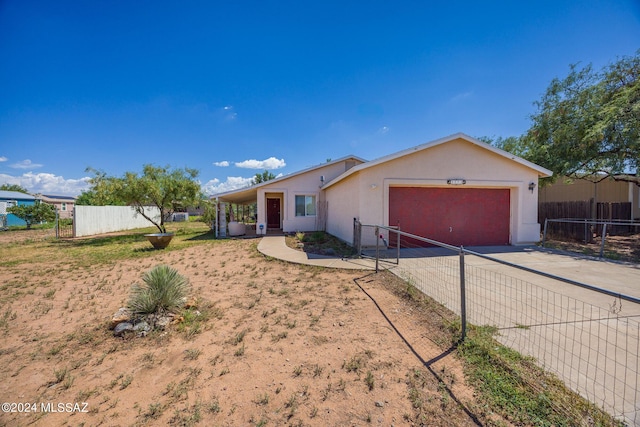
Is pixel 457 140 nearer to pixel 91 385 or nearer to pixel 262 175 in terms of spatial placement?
pixel 91 385

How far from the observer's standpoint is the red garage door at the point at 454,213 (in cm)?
953

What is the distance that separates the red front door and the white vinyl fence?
418 inches

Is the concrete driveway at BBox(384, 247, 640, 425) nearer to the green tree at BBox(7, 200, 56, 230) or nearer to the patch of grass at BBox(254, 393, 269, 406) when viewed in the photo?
the patch of grass at BBox(254, 393, 269, 406)

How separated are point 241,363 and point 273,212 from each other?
50.9 feet

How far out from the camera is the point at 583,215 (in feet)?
42.2

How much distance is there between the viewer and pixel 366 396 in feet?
7.97

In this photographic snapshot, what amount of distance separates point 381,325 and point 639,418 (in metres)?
2.51

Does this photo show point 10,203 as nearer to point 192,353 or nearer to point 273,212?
point 273,212

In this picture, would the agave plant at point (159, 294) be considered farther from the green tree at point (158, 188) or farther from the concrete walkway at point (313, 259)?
the green tree at point (158, 188)

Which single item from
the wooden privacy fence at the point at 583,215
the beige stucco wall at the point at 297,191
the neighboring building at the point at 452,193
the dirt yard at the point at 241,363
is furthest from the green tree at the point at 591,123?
the dirt yard at the point at 241,363

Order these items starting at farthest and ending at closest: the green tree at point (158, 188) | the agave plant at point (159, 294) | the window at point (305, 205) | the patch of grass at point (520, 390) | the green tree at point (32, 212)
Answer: the green tree at point (32, 212) < the window at point (305, 205) < the green tree at point (158, 188) < the agave plant at point (159, 294) < the patch of grass at point (520, 390)

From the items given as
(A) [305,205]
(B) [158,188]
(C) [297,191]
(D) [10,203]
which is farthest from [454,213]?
(D) [10,203]

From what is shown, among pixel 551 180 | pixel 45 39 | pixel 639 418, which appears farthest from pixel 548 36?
pixel 45 39

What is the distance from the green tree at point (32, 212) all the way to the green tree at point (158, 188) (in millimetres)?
14655
